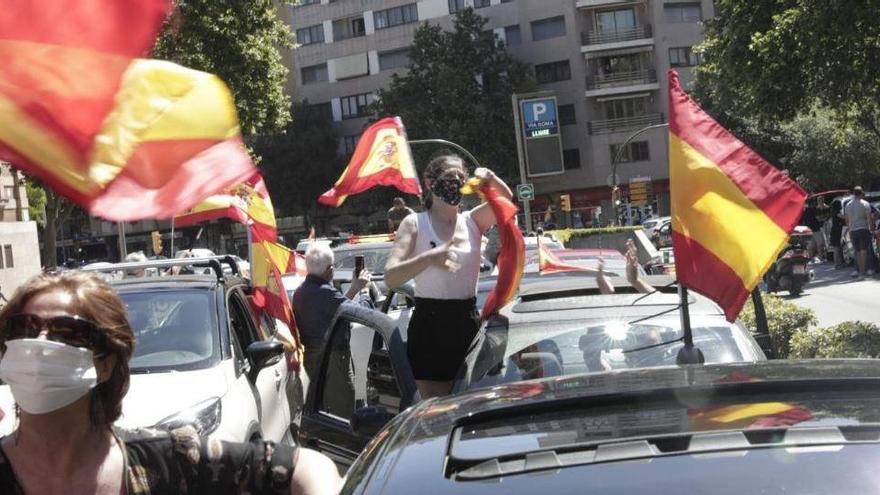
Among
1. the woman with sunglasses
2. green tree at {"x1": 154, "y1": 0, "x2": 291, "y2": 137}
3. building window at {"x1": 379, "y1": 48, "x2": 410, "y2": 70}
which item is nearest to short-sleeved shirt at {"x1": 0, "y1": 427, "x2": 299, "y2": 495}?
the woman with sunglasses

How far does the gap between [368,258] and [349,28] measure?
60.8m

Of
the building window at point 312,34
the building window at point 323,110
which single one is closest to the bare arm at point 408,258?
the building window at point 323,110

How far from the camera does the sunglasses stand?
8.73 ft

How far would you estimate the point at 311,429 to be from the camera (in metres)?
5.66

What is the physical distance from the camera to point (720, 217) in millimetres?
5316

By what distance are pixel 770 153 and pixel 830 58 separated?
50851mm

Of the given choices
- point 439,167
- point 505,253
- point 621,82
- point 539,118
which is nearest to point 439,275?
point 439,167

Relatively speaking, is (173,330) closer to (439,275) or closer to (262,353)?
(262,353)

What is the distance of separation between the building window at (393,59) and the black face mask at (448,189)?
66793 millimetres

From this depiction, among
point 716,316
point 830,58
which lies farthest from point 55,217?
point 716,316

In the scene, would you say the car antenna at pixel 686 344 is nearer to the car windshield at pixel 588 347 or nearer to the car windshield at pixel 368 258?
the car windshield at pixel 588 347

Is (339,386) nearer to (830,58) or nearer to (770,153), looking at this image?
(830,58)

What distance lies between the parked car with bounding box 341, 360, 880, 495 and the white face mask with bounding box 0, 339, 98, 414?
63cm

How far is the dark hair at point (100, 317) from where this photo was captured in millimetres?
2713
